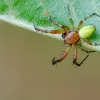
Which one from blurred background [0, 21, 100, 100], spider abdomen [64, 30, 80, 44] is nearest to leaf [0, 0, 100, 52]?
spider abdomen [64, 30, 80, 44]

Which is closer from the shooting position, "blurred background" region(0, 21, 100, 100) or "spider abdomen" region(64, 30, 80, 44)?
"spider abdomen" region(64, 30, 80, 44)

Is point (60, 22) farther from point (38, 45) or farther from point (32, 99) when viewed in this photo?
point (32, 99)

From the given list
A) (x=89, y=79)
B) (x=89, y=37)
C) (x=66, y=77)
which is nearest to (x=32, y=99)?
(x=66, y=77)

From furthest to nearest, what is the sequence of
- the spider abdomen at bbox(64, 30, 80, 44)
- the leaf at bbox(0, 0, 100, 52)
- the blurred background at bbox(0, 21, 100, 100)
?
1. the blurred background at bbox(0, 21, 100, 100)
2. the spider abdomen at bbox(64, 30, 80, 44)
3. the leaf at bbox(0, 0, 100, 52)

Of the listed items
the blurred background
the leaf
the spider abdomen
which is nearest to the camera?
the leaf

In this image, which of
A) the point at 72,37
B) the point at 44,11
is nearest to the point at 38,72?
the point at 72,37

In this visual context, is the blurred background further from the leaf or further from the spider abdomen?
the leaf
